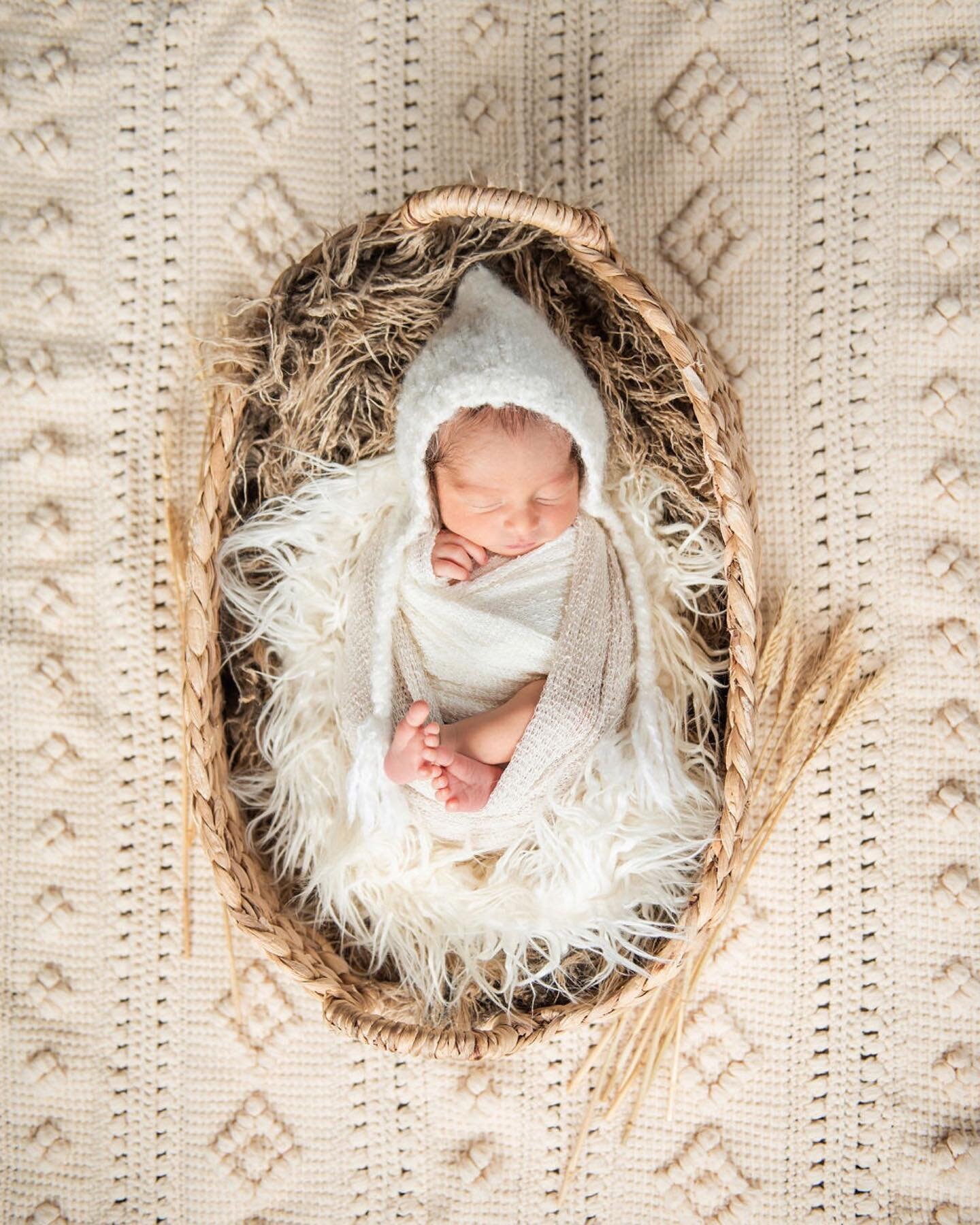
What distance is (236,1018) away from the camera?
4.90 feet

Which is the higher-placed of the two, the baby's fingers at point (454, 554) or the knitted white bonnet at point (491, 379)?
the knitted white bonnet at point (491, 379)

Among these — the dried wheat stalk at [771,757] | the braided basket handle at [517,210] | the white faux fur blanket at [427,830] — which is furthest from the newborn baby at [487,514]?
the dried wheat stalk at [771,757]

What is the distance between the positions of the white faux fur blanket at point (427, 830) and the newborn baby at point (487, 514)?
0.11m

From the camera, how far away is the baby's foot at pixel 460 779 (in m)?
1.22

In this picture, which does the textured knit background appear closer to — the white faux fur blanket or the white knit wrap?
the white faux fur blanket

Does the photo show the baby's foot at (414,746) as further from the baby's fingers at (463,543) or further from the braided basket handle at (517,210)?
the braided basket handle at (517,210)

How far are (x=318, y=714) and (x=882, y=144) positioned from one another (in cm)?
119

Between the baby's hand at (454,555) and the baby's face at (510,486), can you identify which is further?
the baby's hand at (454,555)

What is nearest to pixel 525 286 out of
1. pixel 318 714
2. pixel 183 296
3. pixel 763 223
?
pixel 763 223

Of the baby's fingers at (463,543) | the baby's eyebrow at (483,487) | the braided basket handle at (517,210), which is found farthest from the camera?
the baby's fingers at (463,543)

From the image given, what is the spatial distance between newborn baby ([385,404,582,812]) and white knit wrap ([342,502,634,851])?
31mm

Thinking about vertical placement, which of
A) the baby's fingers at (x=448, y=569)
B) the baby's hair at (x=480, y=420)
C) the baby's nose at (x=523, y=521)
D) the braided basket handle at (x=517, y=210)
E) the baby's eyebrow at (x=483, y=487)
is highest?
the braided basket handle at (x=517, y=210)

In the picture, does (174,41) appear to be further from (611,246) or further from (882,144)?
(882,144)

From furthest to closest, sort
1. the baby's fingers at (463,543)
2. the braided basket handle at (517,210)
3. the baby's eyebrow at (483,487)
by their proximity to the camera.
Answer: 1. the baby's fingers at (463,543)
2. the baby's eyebrow at (483,487)
3. the braided basket handle at (517,210)
